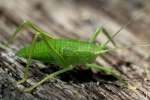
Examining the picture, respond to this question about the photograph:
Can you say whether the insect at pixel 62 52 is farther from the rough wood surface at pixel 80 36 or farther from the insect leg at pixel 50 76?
the rough wood surface at pixel 80 36

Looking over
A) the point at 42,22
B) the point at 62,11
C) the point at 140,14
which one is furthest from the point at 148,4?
the point at 42,22

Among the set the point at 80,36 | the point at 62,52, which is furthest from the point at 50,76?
the point at 80,36

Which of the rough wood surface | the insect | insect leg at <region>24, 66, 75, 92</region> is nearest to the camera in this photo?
insect leg at <region>24, 66, 75, 92</region>

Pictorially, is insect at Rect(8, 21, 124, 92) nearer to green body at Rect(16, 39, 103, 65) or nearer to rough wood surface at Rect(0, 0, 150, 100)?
green body at Rect(16, 39, 103, 65)

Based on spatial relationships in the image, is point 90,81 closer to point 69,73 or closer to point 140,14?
point 69,73

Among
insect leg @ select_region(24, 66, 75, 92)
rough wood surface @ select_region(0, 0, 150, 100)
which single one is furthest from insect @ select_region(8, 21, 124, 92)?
rough wood surface @ select_region(0, 0, 150, 100)

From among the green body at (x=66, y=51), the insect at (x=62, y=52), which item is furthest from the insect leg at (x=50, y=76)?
the green body at (x=66, y=51)
